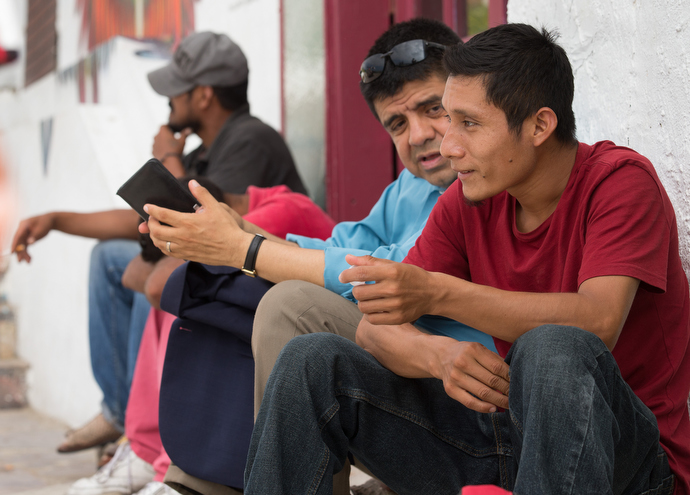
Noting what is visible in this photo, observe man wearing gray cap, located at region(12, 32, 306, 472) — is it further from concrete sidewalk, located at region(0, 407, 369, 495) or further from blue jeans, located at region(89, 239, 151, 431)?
concrete sidewalk, located at region(0, 407, 369, 495)

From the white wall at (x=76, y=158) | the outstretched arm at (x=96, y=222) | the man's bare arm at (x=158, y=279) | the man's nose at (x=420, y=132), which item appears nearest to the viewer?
the man's nose at (x=420, y=132)

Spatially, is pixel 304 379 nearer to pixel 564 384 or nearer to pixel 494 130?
pixel 564 384

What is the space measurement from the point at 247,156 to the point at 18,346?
440 centimetres

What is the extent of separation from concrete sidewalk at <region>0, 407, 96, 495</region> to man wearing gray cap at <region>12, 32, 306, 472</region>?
1.41 ft

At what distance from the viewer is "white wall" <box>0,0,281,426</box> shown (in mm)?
4242

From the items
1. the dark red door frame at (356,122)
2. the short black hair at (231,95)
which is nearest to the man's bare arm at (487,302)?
the dark red door frame at (356,122)

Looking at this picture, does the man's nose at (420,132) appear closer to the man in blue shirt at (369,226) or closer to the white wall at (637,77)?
the man in blue shirt at (369,226)

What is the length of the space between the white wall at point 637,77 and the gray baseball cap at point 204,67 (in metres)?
1.69

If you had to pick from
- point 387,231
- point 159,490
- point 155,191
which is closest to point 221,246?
point 155,191

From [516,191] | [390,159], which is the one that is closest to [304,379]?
[516,191]

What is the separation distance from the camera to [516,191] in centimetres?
159

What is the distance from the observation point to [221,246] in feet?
6.68

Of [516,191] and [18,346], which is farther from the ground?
[516,191]

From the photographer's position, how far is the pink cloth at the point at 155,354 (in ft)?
8.50
